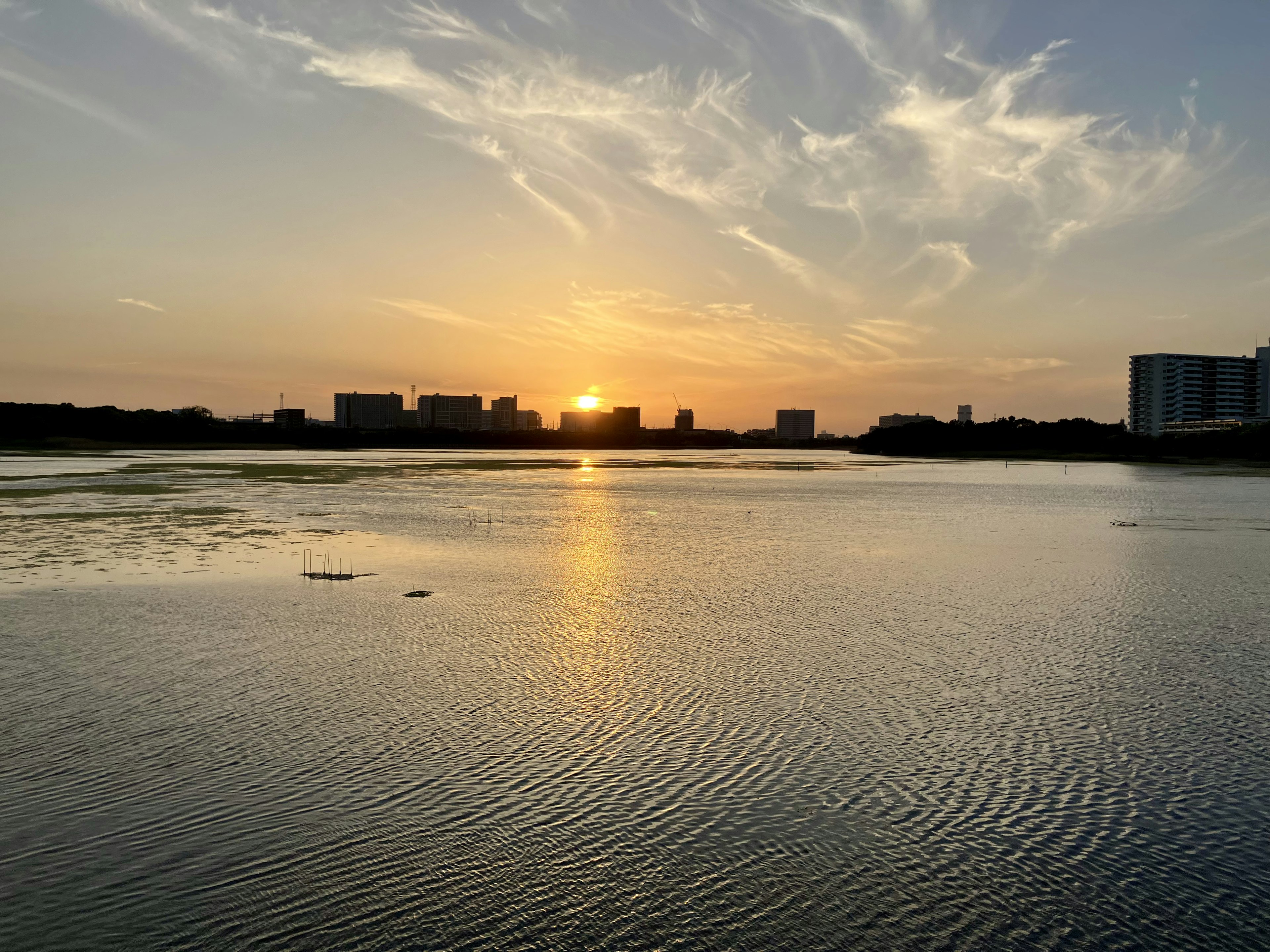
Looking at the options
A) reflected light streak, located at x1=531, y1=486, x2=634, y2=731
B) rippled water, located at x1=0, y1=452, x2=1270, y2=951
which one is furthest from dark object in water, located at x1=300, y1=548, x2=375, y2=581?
reflected light streak, located at x1=531, y1=486, x2=634, y2=731

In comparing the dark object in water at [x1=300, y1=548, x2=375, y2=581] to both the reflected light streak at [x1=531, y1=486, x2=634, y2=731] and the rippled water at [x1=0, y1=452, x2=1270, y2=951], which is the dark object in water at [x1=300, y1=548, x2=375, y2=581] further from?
the reflected light streak at [x1=531, y1=486, x2=634, y2=731]

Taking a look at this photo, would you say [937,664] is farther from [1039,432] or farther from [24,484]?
[1039,432]

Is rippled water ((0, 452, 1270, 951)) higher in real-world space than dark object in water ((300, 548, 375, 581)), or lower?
lower

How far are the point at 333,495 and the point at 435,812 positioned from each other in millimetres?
49621

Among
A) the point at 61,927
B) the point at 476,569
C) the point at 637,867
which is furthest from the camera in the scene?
the point at 476,569

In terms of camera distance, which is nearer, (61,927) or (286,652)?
(61,927)

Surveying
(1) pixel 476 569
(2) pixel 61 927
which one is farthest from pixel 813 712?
(1) pixel 476 569

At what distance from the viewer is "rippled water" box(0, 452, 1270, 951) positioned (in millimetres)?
7711

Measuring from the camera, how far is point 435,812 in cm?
955

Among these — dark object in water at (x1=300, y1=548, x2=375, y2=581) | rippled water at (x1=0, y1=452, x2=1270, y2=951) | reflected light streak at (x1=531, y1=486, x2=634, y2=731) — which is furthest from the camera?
dark object in water at (x1=300, y1=548, x2=375, y2=581)

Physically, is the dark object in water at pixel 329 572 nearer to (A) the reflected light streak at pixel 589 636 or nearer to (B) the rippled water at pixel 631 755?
(B) the rippled water at pixel 631 755

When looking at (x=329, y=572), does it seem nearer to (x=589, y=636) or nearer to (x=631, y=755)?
(x=589, y=636)

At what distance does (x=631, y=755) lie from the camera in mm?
11383

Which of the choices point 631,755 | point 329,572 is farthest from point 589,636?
point 329,572
